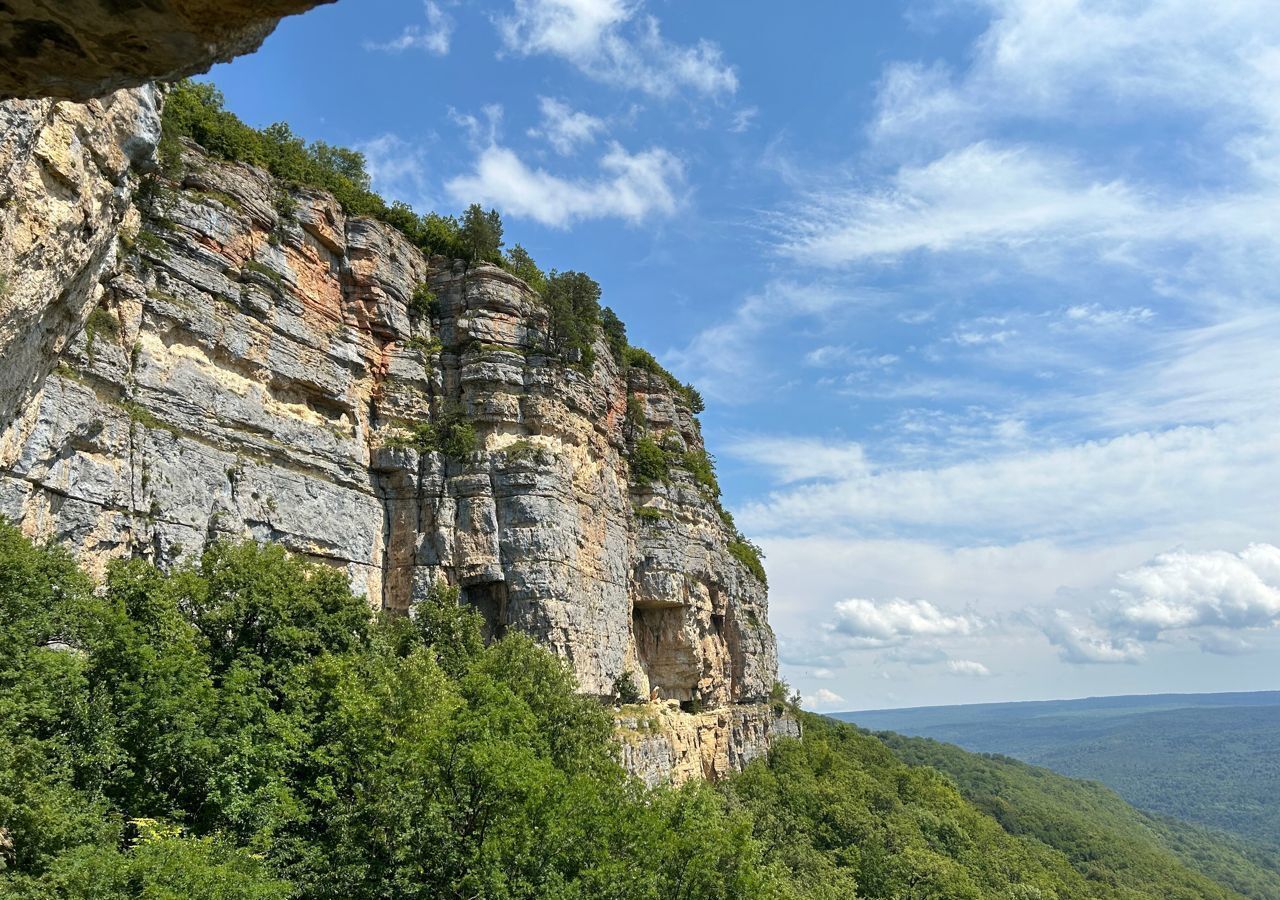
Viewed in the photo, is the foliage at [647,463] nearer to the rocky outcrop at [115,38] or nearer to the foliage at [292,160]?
the foliage at [292,160]

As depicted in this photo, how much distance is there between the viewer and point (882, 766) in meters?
70.6

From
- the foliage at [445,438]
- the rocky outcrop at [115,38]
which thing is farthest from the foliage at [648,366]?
the rocky outcrop at [115,38]

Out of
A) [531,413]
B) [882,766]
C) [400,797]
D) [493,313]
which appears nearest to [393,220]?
[493,313]

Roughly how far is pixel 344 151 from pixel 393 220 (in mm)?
8461

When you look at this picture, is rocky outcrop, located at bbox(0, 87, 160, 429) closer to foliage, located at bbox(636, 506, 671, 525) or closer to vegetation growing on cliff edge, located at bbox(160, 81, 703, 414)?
vegetation growing on cliff edge, located at bbox(160, 81, 703, 414)

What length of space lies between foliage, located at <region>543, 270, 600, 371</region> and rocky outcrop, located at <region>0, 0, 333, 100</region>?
132 feet

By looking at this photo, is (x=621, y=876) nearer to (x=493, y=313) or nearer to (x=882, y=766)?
(x=493, y=313)

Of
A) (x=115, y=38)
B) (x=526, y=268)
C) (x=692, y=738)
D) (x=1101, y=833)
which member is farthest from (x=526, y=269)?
(x=1101, y=833)

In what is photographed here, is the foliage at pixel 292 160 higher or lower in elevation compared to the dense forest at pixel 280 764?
higher

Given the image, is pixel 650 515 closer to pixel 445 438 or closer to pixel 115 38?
pixel 445 438

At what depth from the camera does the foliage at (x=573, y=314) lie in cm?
4484

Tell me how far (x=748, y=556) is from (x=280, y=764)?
5251cm

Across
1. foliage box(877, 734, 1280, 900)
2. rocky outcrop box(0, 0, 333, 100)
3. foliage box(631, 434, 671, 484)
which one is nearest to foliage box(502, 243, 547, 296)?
foliage box(631, 434, 671, 484)

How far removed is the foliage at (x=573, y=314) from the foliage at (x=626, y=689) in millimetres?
17852
